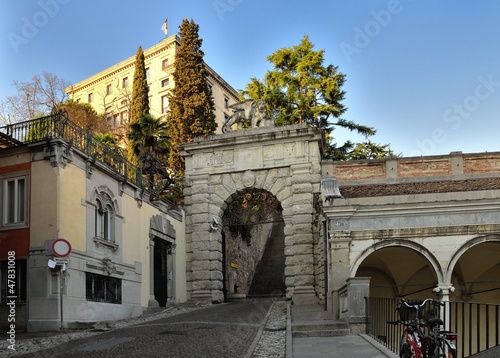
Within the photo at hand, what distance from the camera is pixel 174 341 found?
12477mm

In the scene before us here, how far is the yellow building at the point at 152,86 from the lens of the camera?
178ft

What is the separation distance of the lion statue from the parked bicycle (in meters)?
17.8

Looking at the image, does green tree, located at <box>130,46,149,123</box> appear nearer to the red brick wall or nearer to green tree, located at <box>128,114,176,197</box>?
green tree, located at <box>128,114,176,197</box>

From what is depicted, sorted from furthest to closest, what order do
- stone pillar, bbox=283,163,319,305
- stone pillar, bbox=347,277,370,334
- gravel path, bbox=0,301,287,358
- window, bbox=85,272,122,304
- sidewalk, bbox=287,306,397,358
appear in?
stone pillar, bbox=283,163,319,305, window, bbox=85,272,122,304, stone pillar, bbox=347,277,370,334, gravel path, bbox=0,301,287,358, sidewalk, bbox=287,306,397,358

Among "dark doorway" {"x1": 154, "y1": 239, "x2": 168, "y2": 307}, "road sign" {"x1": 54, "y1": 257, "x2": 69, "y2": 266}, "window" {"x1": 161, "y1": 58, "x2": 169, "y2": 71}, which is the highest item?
"window" {"x1": 161, "y1": 58, "x2": 169, "y2": 71}

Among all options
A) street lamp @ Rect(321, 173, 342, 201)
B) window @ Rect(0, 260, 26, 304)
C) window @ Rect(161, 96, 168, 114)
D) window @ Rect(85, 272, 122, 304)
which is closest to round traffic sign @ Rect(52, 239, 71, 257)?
window @ Rect(0, 260, 26, 304)

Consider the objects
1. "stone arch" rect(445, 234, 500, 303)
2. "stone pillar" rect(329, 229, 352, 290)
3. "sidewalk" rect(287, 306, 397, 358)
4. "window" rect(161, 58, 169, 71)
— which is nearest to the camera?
"sidewalk" rect(287, 306, 397, 358)

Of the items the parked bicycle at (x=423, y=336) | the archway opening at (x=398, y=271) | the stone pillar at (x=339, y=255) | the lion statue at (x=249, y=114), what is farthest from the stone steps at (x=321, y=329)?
the lion statue at (x=249, y=114)

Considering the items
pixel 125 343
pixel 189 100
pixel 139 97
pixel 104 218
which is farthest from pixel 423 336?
pixel 139 97

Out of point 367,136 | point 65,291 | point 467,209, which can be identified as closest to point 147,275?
point 65,291

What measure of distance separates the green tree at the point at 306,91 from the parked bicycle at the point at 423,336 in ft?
86.1

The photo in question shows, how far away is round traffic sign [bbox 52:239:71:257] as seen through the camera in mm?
15806

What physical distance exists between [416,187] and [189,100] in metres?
17.3

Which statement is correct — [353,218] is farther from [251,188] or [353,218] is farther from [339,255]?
[251,188]
